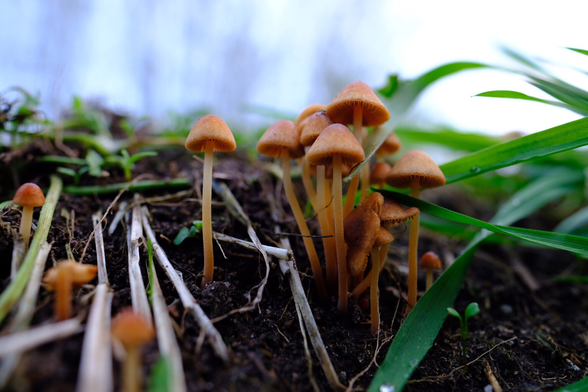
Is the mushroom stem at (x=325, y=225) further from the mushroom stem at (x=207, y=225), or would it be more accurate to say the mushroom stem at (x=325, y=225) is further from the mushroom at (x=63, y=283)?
the mushroom at (x=63, y=283)

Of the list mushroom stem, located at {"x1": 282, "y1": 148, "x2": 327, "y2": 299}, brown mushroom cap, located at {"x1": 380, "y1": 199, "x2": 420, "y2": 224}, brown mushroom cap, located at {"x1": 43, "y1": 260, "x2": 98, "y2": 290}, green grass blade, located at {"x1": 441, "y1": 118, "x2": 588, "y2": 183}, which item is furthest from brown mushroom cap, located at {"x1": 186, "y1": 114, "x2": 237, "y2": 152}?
green grass blade, located at {"x1": 441, "y1": 118, "x2": 588, "y2": 183}

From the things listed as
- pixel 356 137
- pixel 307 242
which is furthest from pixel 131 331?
pixel 356 137

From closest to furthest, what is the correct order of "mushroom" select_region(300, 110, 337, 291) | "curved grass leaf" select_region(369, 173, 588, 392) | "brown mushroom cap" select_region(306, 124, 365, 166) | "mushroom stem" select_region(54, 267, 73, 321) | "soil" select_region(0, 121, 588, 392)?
"mushroom stem" select_region(54, 267, 73, 321)
"soil" select_region(0, 121, 588, 392)
"curved grass leaf" select_region(369, 173, 588, 392)
"brown mushroom cap" select_region(306, 124, 365, 166)
"mushroom" select_region(300, 110, 337, 291)

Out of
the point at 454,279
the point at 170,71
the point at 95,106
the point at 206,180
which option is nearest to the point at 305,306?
the point at 206,180

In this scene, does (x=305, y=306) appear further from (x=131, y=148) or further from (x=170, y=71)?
(x=170, y=71)

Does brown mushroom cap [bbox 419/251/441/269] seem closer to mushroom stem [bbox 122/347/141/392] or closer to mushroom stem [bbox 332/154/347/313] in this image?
mushroom stem [bbox 332/154/347/313]

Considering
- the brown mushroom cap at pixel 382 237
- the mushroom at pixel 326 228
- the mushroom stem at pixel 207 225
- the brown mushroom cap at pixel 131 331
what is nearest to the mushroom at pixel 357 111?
the mushroom at pixel 326 228
